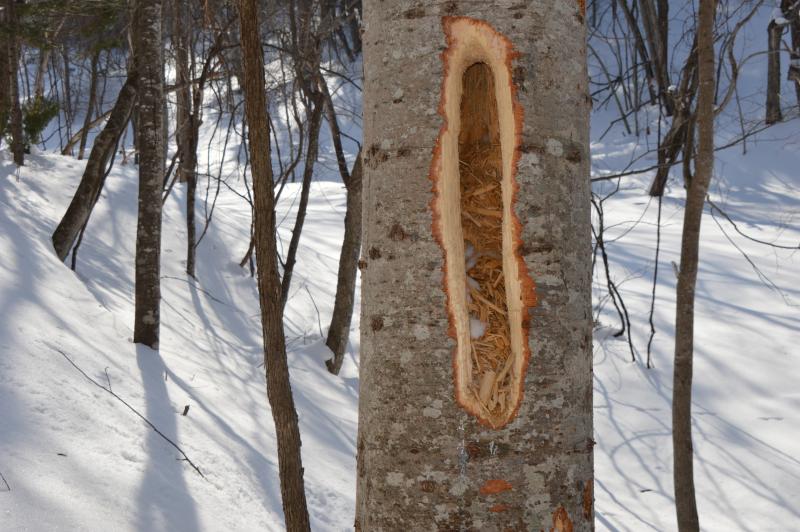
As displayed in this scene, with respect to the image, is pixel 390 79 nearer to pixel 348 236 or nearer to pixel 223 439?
pixel 223 439

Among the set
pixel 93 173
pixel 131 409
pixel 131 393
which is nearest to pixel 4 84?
pixel 93 173

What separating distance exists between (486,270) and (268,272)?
898 mm

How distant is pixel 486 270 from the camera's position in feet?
3.64

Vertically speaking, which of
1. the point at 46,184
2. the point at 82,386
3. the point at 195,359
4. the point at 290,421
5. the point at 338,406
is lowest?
the point at 338,406

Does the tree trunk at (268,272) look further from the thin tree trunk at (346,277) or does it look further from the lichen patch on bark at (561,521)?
the thin tree trunk at (346,277)

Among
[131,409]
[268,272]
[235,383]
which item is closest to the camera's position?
[268,272]

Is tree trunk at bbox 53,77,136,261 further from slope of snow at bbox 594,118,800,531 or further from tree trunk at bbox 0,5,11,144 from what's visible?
slope of snow at bbox 594,118,800,531

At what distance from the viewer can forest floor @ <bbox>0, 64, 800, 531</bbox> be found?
2.44 meters

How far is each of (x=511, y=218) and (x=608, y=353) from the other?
16.7ft

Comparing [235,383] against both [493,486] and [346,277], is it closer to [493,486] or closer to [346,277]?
[346,277]

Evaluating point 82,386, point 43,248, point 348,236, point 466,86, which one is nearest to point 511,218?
point 466,86

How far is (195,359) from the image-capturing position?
4.32 meters

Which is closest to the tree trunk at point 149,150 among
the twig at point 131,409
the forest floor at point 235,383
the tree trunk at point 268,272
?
the forest floor at point 235,383

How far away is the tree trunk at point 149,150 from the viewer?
421cm
